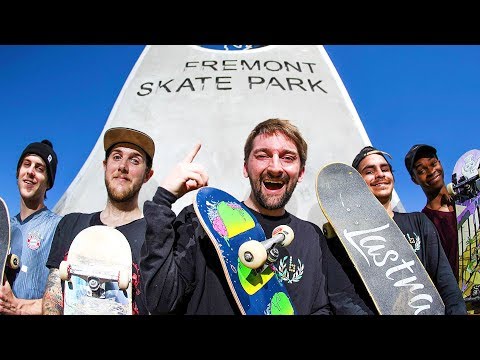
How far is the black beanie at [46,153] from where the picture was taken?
3418 mm

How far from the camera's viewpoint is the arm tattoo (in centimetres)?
314

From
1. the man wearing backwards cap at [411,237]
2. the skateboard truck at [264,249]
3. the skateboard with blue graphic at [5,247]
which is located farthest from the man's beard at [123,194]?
the man wearing backwards cap at [411,237]

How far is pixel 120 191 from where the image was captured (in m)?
3.35

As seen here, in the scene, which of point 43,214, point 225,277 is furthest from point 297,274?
point 43,214

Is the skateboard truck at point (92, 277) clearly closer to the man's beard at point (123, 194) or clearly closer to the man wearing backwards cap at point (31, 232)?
the man wearing backwards cap at point (31, 232)

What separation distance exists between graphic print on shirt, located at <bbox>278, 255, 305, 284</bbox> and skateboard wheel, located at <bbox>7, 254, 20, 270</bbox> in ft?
5.77

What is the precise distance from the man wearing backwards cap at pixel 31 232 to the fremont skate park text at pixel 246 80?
3.43 ft

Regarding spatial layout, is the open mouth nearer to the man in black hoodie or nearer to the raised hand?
the man in black hoodie

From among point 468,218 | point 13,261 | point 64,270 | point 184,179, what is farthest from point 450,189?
point 13,261

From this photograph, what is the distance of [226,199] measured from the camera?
121 inches

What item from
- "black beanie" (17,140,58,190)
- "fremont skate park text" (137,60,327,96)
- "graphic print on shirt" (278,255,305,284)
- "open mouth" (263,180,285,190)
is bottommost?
"graphic print on shirt" (278,255,305,284)

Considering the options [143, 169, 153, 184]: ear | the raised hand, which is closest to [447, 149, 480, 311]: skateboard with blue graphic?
the raised hand

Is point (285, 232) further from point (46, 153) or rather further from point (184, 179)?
point (46, 153)
